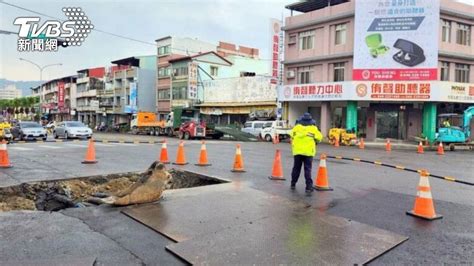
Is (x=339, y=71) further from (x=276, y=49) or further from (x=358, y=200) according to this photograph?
(x=358, y=200)

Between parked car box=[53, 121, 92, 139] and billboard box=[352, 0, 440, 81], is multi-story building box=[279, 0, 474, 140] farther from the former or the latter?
parked car box=[53, 121, 92, 139]

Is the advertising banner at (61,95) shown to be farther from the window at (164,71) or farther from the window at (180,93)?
the window at (180,93)

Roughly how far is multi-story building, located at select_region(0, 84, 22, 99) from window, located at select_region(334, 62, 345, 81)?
12939 cm

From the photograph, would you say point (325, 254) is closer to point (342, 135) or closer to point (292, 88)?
point (342, 135)

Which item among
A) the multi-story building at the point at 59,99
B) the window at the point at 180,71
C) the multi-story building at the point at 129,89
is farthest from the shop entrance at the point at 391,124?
the multi-story building at the point at 59,99

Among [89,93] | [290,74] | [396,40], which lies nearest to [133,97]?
[89,93]

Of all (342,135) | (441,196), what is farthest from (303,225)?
(342,135)

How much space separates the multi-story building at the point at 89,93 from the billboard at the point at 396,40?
55.9 m

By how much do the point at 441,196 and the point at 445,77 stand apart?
25498 mm

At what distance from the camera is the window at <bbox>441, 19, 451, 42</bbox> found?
99.0 feet

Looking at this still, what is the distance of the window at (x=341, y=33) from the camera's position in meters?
32.7

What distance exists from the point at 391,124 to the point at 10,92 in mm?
142157

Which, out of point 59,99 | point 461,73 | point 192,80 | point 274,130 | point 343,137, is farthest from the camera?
point 59,99

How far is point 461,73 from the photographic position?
31.5 m
